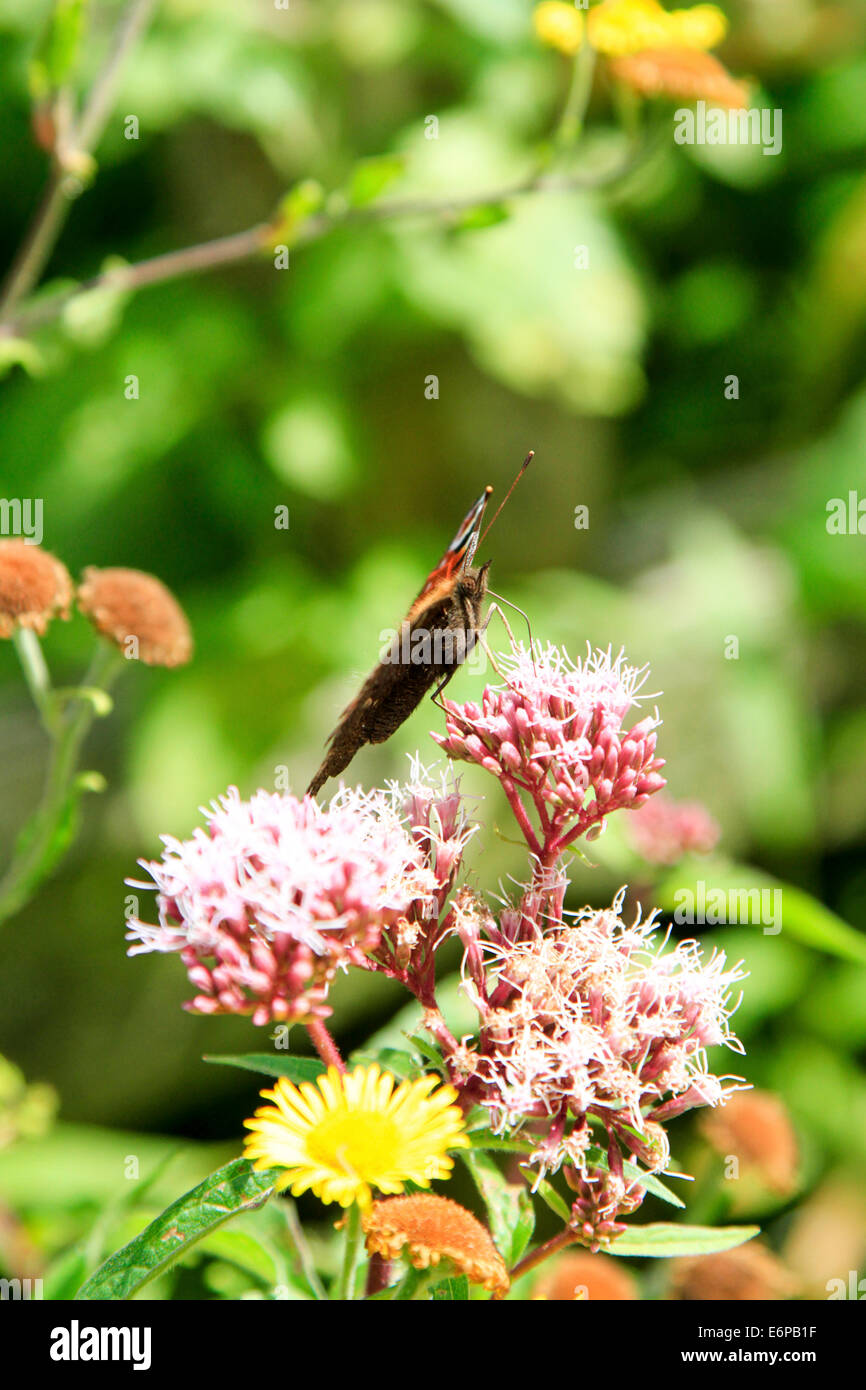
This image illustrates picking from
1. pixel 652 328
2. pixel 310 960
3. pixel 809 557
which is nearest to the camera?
pixel 310 960

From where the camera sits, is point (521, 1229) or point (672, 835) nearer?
point (521, 1229)

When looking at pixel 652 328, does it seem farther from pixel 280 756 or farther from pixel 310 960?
pixel 310 960

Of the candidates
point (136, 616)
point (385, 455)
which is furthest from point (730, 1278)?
point (385, 455)

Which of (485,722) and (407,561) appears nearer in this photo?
(485,722)

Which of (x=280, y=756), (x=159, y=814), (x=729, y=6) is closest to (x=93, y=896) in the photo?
(x=159, y=814)

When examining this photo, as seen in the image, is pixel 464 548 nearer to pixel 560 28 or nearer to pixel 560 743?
pixel 560 743

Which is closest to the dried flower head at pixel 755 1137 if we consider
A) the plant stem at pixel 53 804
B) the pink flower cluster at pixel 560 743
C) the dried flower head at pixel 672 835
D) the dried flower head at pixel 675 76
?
the dried flower head at pixel 672 835

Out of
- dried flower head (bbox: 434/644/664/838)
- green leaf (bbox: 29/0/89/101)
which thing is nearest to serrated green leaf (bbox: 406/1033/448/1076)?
dried flower head (bbox: 434/644/664/838)
